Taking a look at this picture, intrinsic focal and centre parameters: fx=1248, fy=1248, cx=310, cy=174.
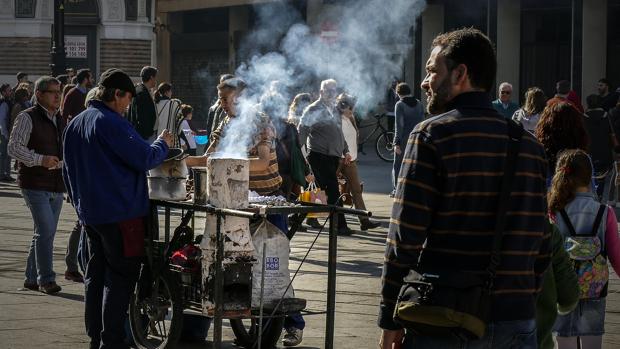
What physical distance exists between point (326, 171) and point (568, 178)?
7.70m

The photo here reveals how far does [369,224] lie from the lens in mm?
14312

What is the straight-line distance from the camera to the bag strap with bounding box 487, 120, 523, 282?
4.04m

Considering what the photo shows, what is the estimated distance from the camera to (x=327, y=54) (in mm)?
17891

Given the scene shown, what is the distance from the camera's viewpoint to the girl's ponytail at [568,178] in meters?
6.02

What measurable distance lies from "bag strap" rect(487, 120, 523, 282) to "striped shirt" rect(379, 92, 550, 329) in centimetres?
2

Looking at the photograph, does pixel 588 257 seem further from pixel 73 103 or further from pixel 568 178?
pixel 73 103

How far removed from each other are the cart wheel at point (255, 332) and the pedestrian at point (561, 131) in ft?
6.52

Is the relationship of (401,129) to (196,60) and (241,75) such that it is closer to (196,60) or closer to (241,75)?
(241,75)

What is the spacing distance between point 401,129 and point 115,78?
9852 millimetres

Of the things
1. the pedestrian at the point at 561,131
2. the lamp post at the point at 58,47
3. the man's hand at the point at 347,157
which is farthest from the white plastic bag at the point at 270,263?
the lamp post at the point at 58,47

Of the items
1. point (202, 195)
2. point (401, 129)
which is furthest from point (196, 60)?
point (202, 195)

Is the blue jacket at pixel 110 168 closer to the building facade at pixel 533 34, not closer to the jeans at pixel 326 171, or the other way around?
the jeans at pixel 326 171

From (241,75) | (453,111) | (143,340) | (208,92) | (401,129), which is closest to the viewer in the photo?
(453,111)

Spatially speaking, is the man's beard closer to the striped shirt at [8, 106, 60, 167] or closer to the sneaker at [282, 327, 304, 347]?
the sneaker at [282, 327, 304, 347]
